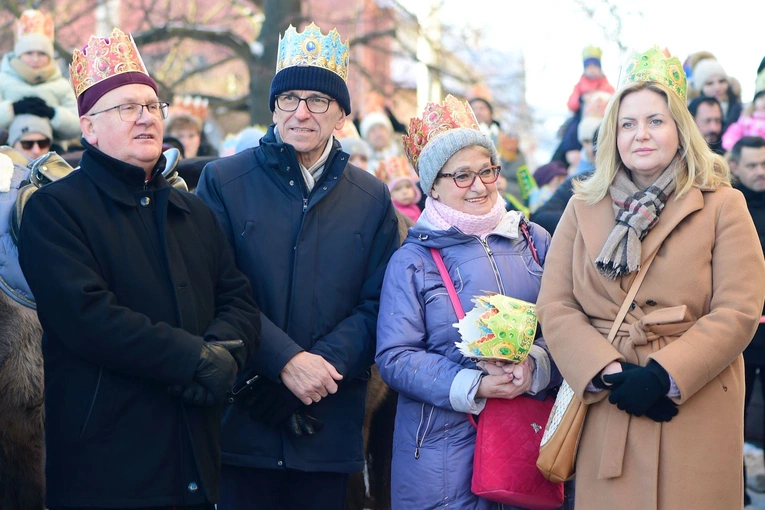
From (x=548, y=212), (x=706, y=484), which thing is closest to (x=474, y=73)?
(x=548, y=212)

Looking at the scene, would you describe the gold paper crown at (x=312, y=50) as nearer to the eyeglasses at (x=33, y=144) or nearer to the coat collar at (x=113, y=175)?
the coat collar at (x=113, y=175)

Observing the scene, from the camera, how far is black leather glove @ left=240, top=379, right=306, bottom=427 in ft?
11.9

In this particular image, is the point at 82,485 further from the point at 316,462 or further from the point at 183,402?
the point at 316,462

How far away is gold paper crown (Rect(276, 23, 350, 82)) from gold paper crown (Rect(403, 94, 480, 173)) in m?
0.38

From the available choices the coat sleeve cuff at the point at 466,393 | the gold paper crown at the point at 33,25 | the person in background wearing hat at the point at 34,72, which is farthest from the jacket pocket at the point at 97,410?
the gold paper crown at the point at 33,25

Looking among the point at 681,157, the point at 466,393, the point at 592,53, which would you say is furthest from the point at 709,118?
the point at 466,393

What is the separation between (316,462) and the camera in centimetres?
369

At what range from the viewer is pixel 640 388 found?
310 centimetres

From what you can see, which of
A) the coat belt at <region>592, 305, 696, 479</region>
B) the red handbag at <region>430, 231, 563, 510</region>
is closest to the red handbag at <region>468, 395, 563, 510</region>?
the red handbag at <region>430, 231, 563, 510</region>

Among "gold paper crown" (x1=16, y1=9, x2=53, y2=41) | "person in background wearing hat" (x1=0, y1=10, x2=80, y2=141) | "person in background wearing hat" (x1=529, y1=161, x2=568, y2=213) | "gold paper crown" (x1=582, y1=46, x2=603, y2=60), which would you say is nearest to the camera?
"person in background wearing hat" (x1=0, y1=10, x2=80, y2=141)

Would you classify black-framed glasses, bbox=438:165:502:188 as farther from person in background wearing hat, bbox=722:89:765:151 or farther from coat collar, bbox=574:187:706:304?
person in background wearing hat, bbox=722:89:765:151

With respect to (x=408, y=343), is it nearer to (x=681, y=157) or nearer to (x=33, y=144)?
(x=681, y=157)

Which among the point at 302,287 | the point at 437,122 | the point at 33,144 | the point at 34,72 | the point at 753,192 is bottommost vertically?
the point at 302,287

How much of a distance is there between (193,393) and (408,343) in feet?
2.93
